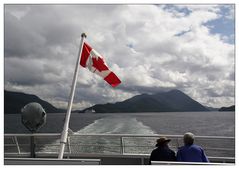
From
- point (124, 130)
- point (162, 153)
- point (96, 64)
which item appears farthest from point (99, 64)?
point (124, 130)

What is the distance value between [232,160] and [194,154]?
2.83m

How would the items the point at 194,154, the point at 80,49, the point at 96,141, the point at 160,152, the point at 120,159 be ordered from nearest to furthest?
the point at 194,154
the point at 160,152
the point at 80,49
the point at 120,159
the point at 96,141

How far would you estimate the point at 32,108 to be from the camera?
6.42 meters

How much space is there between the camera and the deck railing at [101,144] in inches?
273

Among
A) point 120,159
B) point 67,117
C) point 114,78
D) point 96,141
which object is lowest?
point 96,141

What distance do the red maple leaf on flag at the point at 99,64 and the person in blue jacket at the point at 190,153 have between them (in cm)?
271

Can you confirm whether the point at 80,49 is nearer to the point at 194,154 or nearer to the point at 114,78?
the point at 114,78

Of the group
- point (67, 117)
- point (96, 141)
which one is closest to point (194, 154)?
point (67, 117)

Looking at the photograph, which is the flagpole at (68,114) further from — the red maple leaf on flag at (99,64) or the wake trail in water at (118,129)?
the wake trail in water at (118,129)

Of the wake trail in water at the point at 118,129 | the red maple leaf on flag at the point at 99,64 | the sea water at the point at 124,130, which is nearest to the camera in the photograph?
the red maple leaf on flag at the point at 99,64

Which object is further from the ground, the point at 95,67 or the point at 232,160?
the point at 95,67

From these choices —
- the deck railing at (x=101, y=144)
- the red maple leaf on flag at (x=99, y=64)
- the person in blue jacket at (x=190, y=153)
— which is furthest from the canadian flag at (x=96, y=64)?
the person in blue jacket at (x=190, y=153)

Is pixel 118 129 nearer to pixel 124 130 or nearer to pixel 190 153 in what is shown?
pixel 124 130

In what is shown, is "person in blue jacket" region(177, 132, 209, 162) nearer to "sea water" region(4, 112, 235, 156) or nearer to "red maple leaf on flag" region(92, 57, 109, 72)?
"sea water" region(4, 112, 235, 156)
